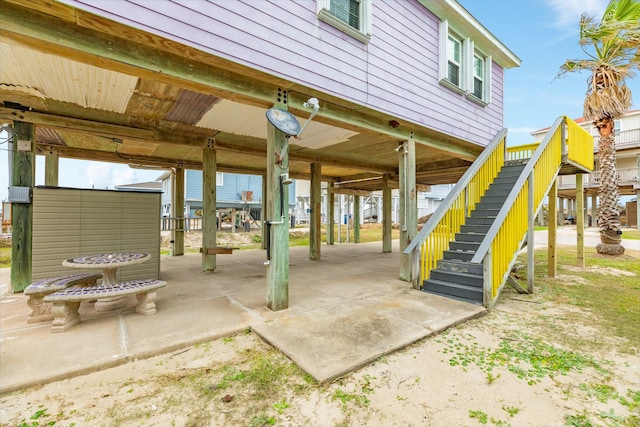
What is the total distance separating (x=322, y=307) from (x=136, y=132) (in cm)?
480

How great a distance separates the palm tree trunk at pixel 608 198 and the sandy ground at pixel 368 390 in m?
8.73

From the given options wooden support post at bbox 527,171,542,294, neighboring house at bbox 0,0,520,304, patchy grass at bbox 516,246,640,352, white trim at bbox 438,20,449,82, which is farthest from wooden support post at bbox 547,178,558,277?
white trim at bbox 438,20,449,82

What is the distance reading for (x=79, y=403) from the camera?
189 centimetres

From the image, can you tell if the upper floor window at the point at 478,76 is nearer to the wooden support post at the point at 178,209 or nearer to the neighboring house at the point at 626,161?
the wooden support post at the point at 178,209

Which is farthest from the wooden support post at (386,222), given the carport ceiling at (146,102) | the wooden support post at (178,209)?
the wooden support post at (178,209)

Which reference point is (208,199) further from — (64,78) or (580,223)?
(580,223)

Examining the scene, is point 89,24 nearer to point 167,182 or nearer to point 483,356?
point 483,356

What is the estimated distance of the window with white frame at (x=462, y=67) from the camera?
5.75 metres

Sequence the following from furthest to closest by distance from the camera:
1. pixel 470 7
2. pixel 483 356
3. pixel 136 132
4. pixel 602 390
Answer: pixel 470 7 < pixel 136 132 < pixel 483 356 < pixel 602 390

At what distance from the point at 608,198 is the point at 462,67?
7372 mm

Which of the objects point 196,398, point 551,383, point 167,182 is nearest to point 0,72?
point 196,398

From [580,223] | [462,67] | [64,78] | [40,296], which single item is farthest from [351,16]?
[580,223]

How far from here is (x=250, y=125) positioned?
17.1 ft

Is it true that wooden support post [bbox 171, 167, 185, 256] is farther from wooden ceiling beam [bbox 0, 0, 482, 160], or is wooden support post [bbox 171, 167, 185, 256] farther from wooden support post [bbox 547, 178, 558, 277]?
wooden support post [bbox 547, 178, 558, 277]
